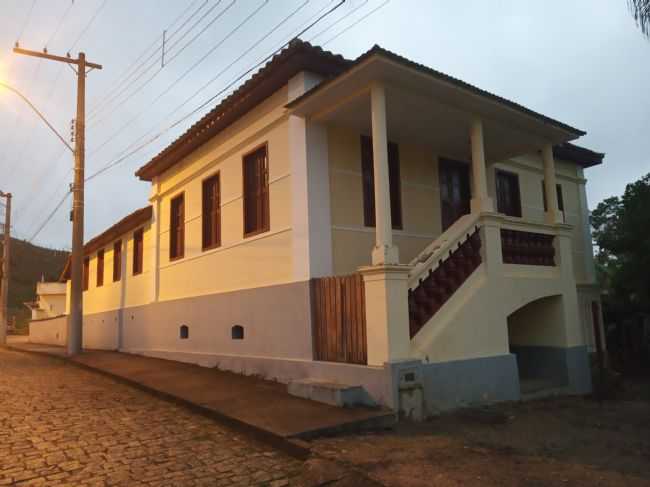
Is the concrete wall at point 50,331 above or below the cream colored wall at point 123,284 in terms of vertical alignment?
below

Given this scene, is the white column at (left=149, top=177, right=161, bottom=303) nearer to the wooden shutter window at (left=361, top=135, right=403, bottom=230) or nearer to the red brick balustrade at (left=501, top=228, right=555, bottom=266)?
the wooden shutter window at (left=361, top=135, right=403, bottom=230)

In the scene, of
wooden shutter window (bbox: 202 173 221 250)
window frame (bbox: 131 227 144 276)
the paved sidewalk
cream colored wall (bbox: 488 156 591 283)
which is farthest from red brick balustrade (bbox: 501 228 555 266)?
window frame (bbox: 131 227 144 276)

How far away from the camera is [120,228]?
656 inches

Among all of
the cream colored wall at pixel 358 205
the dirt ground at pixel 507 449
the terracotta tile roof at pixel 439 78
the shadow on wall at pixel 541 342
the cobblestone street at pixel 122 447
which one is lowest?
the dirt ground at pixel 507 449

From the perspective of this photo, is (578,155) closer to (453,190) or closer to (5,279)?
(453,190)

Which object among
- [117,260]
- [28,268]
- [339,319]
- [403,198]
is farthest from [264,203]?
[28,268]

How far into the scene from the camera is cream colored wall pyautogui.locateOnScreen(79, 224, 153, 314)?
575 inches

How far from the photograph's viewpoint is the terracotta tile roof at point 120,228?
1460cm

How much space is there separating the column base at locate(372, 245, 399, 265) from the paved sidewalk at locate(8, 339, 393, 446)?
1.82m

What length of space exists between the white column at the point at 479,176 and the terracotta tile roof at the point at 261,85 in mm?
2393

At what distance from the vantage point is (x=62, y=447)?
539cm

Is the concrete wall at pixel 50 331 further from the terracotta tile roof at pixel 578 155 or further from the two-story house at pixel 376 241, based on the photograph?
the terracotta tile roof at pixel 578 155

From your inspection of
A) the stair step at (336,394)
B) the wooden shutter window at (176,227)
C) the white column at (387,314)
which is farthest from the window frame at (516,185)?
the wooden shutter window at (176,227)

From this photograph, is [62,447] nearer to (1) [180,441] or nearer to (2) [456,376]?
(1) [180,441]
